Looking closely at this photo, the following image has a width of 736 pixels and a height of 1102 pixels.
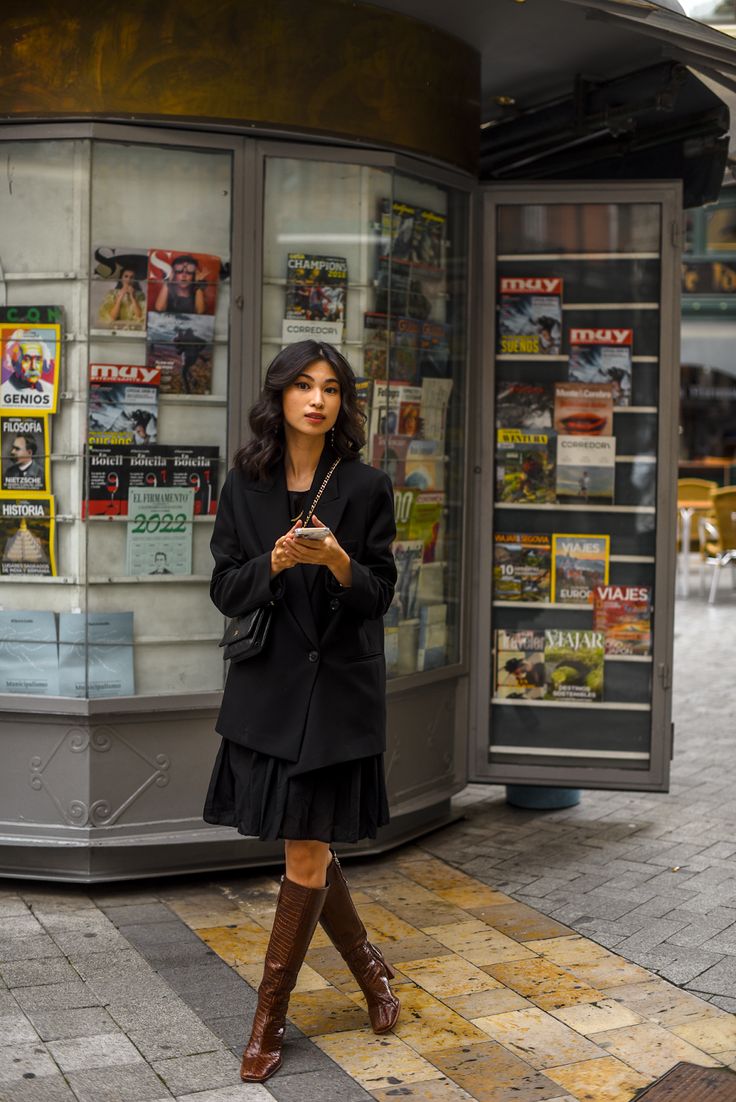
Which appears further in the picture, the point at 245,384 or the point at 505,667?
the point at 505,667

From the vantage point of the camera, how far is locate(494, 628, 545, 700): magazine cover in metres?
6.38

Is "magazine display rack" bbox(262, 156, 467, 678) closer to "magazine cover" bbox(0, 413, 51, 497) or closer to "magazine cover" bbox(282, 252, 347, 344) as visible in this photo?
"magazine cover" bbox(282, 252, 347, 344)

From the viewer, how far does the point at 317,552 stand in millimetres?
3486

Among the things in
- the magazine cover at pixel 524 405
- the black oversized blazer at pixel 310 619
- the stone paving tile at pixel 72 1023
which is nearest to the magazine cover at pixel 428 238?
the magazine cover at pixel 524 405

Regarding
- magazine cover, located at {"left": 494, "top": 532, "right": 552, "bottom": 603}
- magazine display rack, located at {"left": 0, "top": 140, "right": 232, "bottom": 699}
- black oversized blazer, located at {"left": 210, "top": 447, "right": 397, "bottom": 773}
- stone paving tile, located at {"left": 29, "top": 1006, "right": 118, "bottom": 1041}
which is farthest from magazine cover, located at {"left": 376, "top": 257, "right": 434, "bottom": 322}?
stone paving tile, located at {"left": 29, "top": 1006, "right": 118, "bottom": 1041}

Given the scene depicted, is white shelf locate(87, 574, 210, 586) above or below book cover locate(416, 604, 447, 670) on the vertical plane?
above

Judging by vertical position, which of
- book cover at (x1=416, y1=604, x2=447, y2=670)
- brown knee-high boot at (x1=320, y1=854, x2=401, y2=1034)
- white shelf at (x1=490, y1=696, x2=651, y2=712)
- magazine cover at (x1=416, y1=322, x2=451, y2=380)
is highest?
magazine cover at (x1=416, y1=322, x2=451, y2=380)

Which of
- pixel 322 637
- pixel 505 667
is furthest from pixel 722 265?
pixel 322 637

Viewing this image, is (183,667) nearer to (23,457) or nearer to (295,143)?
(23,457)

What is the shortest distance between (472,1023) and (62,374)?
2855 millimetres

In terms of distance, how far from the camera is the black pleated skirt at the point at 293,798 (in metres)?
3.71

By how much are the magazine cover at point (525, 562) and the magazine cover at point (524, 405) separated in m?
0.51

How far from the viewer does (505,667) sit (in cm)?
639

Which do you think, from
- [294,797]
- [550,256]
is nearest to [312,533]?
[294,797]
